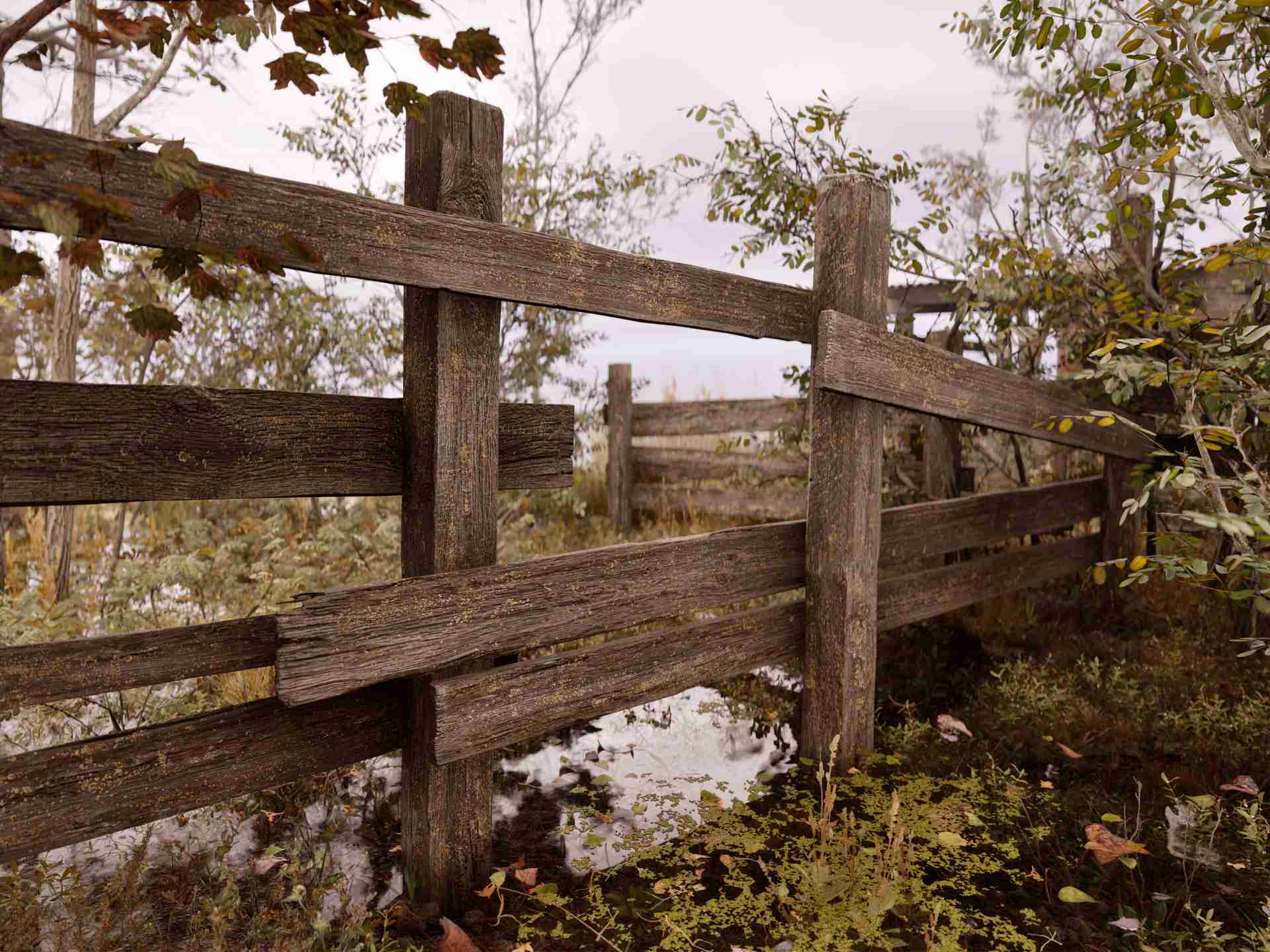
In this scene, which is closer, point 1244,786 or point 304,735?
point 304,735

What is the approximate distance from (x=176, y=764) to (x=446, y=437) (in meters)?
1.05

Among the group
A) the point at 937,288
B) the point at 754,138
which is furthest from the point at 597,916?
the point at 937,288

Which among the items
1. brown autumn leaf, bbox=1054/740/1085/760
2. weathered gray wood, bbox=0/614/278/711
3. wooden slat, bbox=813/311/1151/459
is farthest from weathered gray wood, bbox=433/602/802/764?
brown autumn leaf, bbox=1054/740/1085/760

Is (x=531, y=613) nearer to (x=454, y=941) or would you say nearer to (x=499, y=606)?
(x=499, y=606)

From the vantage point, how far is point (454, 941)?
230 centimetres

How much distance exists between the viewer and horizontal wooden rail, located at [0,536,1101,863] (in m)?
1.99

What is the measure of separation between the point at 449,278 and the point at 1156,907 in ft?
8.94

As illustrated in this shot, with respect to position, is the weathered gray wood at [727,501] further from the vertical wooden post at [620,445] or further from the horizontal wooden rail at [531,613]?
the horizontal wooden rail at [531,613]

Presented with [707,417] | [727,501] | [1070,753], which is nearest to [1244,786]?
[1070,753]

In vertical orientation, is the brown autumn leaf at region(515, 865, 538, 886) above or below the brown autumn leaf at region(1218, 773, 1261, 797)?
below

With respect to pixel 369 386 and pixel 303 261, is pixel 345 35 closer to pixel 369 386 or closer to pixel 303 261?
pixel 303 261

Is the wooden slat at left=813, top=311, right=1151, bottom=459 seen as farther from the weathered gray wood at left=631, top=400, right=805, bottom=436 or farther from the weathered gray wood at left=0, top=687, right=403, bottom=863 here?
the weathered gray wood at left=631, top=400, right=805, bottom=436

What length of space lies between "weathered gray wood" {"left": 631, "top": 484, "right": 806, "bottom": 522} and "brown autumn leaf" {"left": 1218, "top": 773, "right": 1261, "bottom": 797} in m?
4.46

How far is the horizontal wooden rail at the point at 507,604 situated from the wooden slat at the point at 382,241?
79 centimetres
